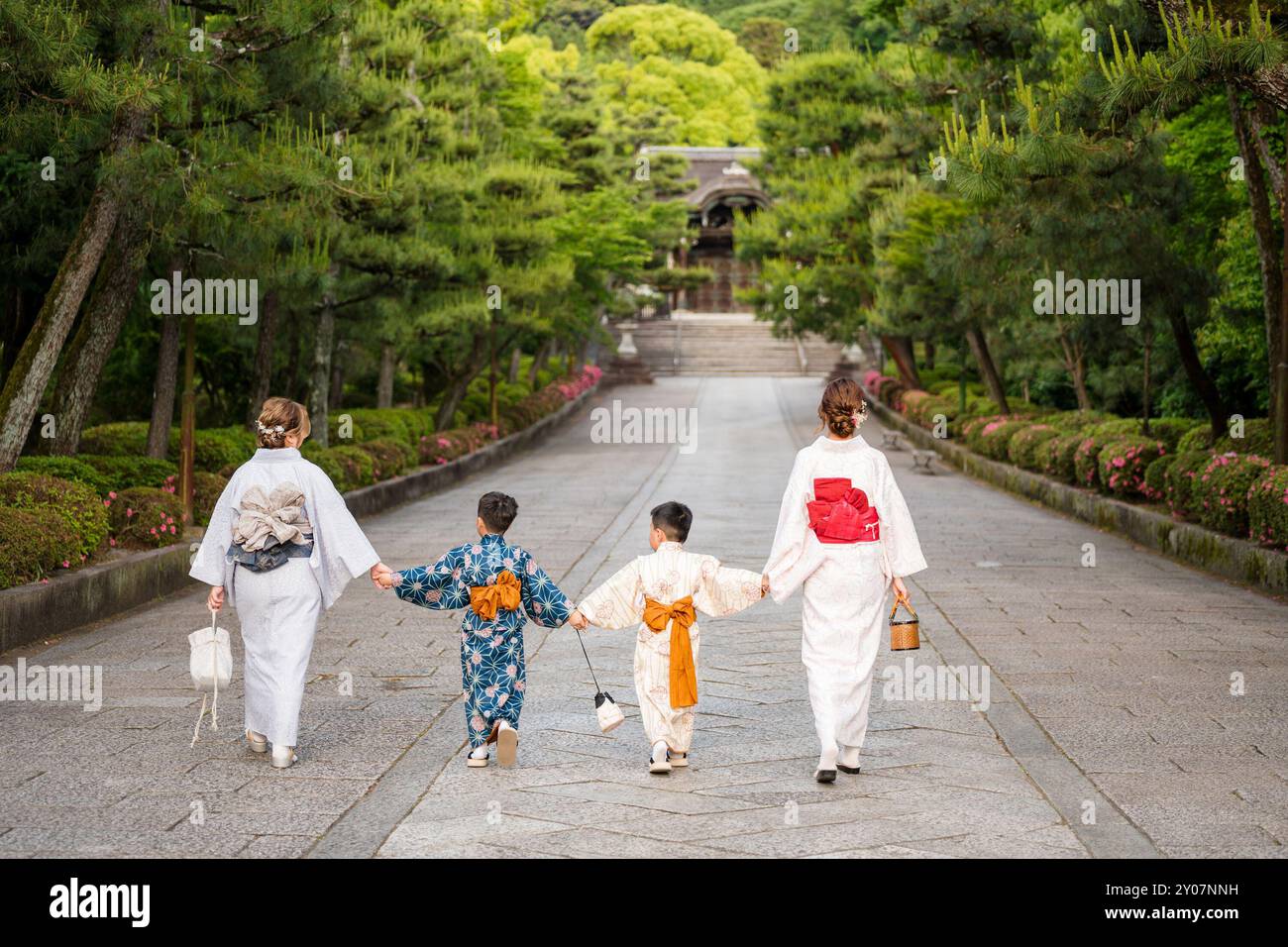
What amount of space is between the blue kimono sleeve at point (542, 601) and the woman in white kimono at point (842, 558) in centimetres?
95

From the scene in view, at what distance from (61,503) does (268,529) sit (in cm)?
492

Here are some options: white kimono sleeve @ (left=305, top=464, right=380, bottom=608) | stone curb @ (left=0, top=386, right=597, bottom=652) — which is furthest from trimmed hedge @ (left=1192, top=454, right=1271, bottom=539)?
stone curb @ (left=0, top=386, right=597, bottom=652)

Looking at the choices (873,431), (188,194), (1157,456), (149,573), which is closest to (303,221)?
(188,194)

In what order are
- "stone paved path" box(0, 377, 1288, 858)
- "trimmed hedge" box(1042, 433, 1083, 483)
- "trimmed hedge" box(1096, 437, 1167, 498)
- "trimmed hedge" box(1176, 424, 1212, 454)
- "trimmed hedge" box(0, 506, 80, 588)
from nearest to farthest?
1. "stone paved path" box(0, 377, 1288, 858)
2. "trimmed hedge" box(0, 506, 80, 588)
3. "trimmed hedge" box(1176, 424, 1212, 454)
4. "trimmed hedge" box(1096, 437, 1167, 498)
5. "trimmed hedge" box(1042, 433, 1083, 483)

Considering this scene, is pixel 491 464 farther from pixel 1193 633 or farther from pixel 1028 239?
pixel 1193 633

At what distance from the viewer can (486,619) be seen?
6.39 metres

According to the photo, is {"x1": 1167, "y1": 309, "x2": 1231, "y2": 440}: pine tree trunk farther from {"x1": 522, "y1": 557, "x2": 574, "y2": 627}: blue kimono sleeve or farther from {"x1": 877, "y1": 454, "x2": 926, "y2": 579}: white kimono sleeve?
{"x1": 522, "y1": 557, "x2": 574, "y2": 627}: blue kimono sleeve

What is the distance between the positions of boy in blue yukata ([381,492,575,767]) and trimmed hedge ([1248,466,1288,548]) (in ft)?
25.9

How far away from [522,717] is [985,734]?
2.33 meters

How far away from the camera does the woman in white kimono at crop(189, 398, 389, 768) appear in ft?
21.4

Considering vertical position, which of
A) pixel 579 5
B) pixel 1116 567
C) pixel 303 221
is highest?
pixel 579 5

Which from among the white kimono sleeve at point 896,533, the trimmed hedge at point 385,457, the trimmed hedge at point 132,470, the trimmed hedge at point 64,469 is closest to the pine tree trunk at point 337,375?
the trimmed hedge at point 385,457

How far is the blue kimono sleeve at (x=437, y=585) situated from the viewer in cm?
646

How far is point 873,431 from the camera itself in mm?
35969
